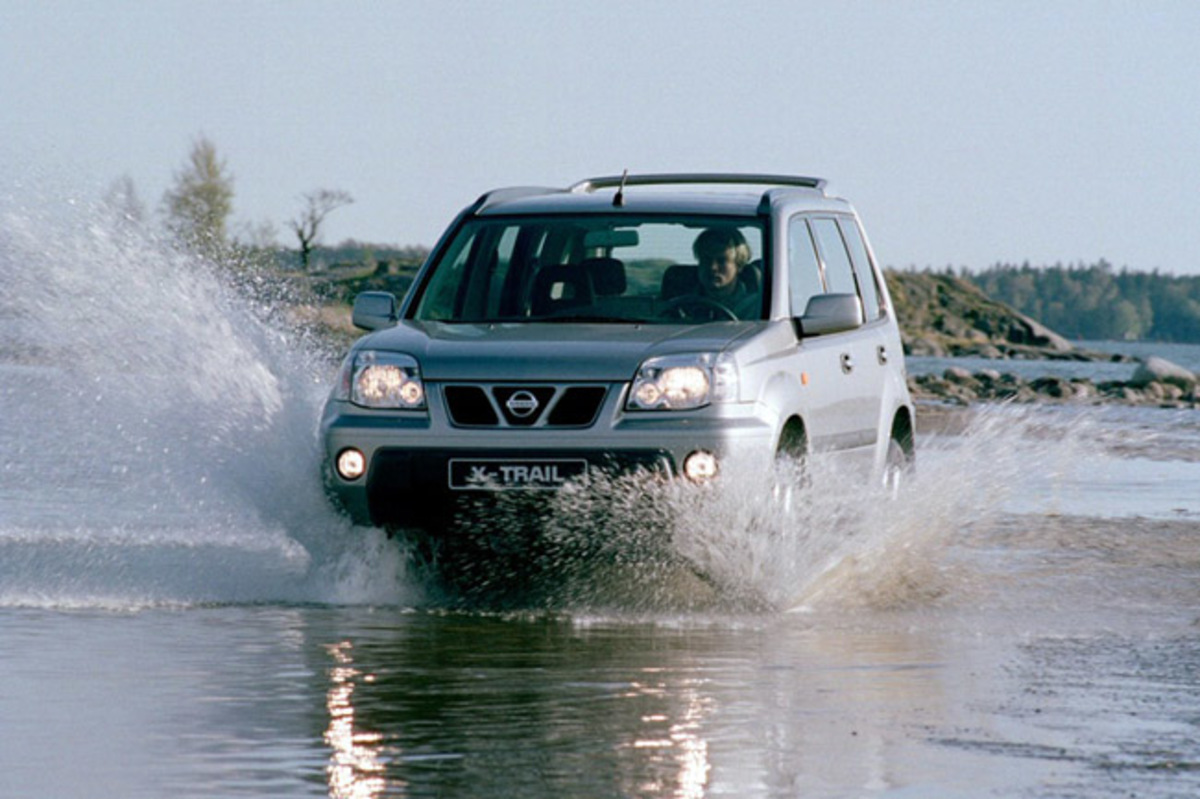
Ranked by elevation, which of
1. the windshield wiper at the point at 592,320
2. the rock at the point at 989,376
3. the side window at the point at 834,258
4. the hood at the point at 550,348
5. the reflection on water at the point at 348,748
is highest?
the side window at the point at 834,258

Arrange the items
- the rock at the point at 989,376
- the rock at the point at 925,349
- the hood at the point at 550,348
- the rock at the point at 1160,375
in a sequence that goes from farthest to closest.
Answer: the rock at the point at 925,349, the rock at the point at 989,376, the rock at the point at 1160,375, the hood at the point at 550,348

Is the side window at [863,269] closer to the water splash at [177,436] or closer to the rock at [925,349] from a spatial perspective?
the water splash at [177,436]

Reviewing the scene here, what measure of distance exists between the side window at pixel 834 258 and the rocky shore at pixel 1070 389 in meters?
32.4

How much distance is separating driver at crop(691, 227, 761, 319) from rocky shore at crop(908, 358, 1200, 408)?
33.7 metres

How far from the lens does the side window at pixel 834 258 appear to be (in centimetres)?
1068

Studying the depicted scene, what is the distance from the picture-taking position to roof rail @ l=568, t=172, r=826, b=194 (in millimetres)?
11234

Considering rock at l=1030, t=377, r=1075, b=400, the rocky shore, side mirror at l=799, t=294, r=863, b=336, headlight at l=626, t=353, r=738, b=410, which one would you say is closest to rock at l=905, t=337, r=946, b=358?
the rocky shore

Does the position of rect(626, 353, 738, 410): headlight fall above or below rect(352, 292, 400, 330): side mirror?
below

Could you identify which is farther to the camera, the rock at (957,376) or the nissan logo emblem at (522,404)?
the rock at (957,376)

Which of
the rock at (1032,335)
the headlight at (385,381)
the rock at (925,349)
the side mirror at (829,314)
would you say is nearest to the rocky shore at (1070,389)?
the side mirror at (829,314)

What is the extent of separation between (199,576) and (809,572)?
2736 millimetres

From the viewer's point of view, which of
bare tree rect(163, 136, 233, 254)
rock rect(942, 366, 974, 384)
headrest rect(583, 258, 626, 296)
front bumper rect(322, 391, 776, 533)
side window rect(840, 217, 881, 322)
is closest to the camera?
front bumper rect(322, 391, 776, 533)

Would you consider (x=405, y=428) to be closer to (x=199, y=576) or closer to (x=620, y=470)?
(x=620, y=470)

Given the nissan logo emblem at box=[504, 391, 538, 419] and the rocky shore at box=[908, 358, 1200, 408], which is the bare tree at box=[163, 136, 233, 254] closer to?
the rocky shore at box=[908, 358, 1200, 408]
